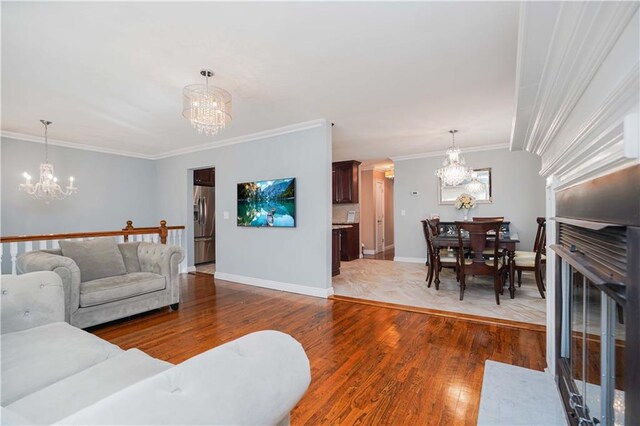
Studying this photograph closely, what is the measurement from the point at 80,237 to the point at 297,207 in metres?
2.80

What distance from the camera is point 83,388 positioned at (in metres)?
1.18

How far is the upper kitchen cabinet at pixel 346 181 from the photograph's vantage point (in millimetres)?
7312

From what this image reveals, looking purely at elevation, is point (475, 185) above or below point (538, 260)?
above

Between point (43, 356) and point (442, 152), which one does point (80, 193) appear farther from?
point (442, 152)

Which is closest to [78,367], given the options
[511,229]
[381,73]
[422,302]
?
[381,73]

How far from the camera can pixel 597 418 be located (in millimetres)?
1104

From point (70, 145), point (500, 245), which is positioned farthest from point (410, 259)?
point (70, 145)

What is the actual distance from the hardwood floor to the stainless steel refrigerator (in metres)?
2.44

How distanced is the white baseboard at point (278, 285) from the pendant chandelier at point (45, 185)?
2.73 metres

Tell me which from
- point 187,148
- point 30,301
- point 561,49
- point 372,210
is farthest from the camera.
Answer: point 372,210

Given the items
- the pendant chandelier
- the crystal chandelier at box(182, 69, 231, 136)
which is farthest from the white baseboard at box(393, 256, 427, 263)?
the pendant chandelier

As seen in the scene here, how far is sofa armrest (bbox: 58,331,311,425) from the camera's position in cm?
56

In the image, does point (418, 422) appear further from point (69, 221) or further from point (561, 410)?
point (69, 221)

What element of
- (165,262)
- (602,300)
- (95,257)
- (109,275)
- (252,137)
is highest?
(252,137)
